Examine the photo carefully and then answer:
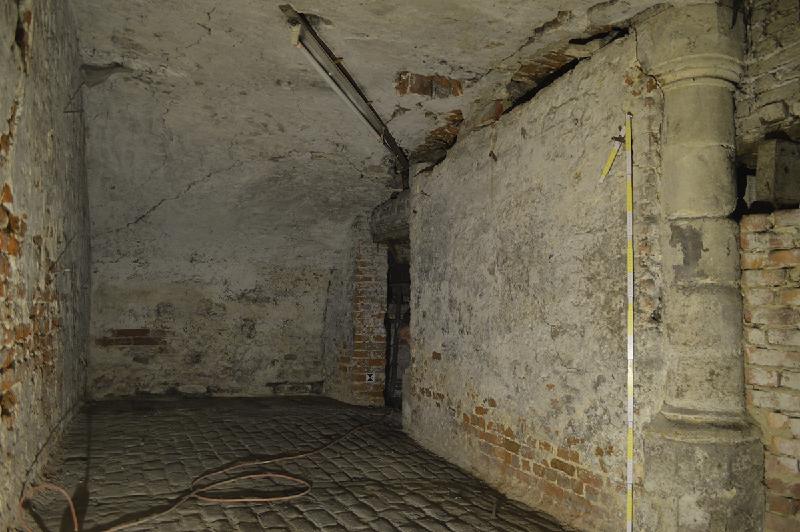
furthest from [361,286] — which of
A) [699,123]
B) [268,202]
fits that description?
[699,123]

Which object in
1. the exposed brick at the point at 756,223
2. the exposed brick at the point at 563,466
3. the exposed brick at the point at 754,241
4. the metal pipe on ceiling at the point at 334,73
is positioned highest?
the metal pipe on ceiling at the point at 334,73

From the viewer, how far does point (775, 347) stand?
2422 millimetres

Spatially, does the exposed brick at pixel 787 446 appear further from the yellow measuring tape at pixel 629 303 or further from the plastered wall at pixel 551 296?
the yellow measuring tape at pixel 629 303

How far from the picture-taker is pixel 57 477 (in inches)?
140

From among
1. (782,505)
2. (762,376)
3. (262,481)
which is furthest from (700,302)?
(262,481)

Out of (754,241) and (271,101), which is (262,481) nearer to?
(271,101)

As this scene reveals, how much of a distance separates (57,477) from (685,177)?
4.08 metres

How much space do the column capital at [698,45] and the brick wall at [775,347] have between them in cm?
72

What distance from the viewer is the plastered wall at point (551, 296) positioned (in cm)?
278

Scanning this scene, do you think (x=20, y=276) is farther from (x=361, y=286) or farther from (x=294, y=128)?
(x=361, y=286)

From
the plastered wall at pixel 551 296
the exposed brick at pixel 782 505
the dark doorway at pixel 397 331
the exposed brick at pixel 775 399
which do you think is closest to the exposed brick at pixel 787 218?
the plastered wall at pixel 551 296

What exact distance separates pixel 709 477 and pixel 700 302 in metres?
0.77

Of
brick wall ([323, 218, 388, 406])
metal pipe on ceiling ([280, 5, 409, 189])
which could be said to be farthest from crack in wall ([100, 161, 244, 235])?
brick wall ([323, 218, 388, 406])

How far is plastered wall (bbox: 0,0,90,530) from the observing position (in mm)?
2502
